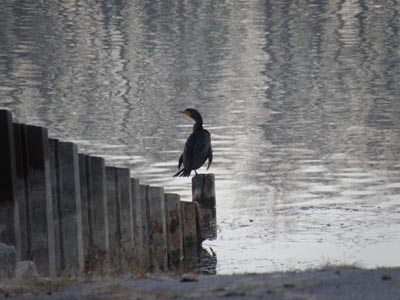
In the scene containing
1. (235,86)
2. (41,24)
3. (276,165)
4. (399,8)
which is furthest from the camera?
(399,8)

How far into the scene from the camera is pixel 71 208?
14633mm

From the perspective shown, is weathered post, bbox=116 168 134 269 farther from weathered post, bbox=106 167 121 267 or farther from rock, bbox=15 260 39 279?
rock, bbox=15 260 39 279

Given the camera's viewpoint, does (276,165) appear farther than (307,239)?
Yes

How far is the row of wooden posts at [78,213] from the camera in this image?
13.4 metres

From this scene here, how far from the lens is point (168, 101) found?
1374 inches

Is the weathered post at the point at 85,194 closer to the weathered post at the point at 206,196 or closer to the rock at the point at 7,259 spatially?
→ the rock at the point at 7,259

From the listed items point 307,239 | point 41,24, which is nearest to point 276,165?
point 307,239

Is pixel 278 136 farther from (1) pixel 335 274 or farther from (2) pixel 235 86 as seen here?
(1) pixel 335 274

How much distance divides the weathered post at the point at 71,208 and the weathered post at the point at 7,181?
1180 millimetres

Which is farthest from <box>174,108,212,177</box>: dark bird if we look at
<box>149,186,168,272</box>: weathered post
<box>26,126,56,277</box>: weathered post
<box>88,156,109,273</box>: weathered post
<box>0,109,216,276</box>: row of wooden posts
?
→ <box>26,126,56,277</box>: weathered post

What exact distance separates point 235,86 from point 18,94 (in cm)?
680

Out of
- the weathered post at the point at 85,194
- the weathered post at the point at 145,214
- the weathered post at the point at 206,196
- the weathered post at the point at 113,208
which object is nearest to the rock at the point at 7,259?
the weathered post at the point at 85,194

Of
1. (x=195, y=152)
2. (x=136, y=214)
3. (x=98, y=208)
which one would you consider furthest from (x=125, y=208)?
(x=195, y=152)

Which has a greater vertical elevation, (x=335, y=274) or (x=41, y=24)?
(x=335, y=274)
